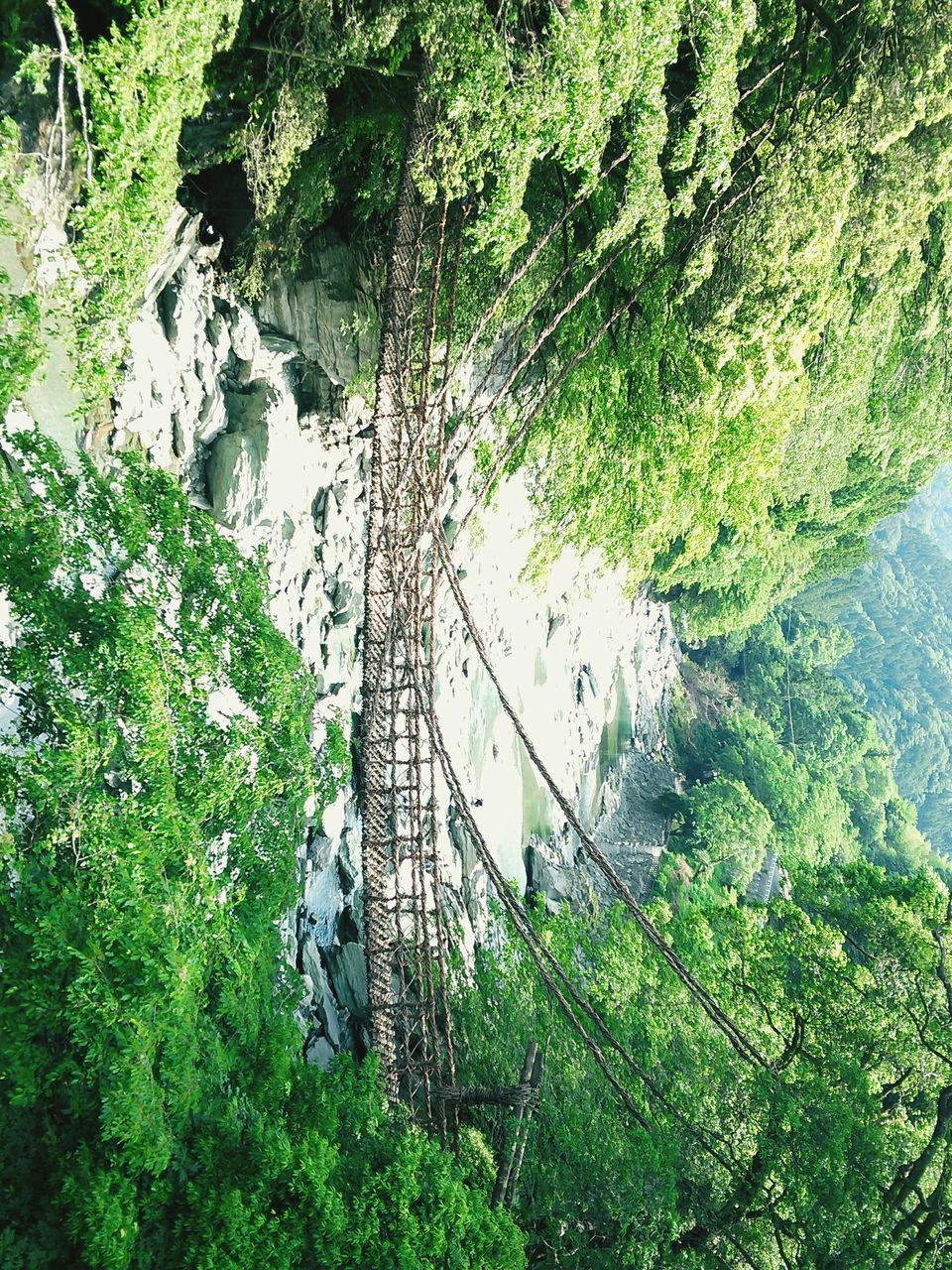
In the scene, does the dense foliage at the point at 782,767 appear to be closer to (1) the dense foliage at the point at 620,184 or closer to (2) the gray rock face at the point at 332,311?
(1) the dense foliage at the point at 620,184

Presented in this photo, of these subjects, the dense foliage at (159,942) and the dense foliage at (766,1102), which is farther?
the dense foliage at (766,1102)

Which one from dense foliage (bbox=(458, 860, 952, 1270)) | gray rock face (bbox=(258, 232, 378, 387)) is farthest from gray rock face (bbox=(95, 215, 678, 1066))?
dense foliage (bbox=(458, 860, 952, 1270))

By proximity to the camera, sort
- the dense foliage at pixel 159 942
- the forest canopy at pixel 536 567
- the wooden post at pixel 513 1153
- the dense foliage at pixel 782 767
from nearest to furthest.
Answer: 1. the dense foliage at pixel 159 942
2. the forest canopy at pixel 536 567
3. the wooden post at pixel 513 1153
4. the dense foliage at pixel 782 767

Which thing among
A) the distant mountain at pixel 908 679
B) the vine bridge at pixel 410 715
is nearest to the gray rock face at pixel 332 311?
the vine bridge at pixel 410 715

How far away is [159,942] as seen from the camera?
383 cm

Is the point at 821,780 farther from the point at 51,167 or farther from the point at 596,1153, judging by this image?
the point at 51,167

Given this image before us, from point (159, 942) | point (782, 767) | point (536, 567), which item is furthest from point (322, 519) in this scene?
point (782, 767)

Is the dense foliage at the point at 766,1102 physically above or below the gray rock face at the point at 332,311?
below

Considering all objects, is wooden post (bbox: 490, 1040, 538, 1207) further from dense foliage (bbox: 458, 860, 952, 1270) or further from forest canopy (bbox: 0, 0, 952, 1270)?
dense foliage (bbox: 458, 860, 952, 1270)


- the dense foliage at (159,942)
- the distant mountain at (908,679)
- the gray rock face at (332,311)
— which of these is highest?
the gray rock face at (332,311)

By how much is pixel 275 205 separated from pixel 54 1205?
6.42 metres

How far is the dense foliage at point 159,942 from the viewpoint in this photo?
3.61m

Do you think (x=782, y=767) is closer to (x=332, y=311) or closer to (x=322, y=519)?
(x=322, y=519)

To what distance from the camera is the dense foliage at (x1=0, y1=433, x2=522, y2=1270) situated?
3613mm
